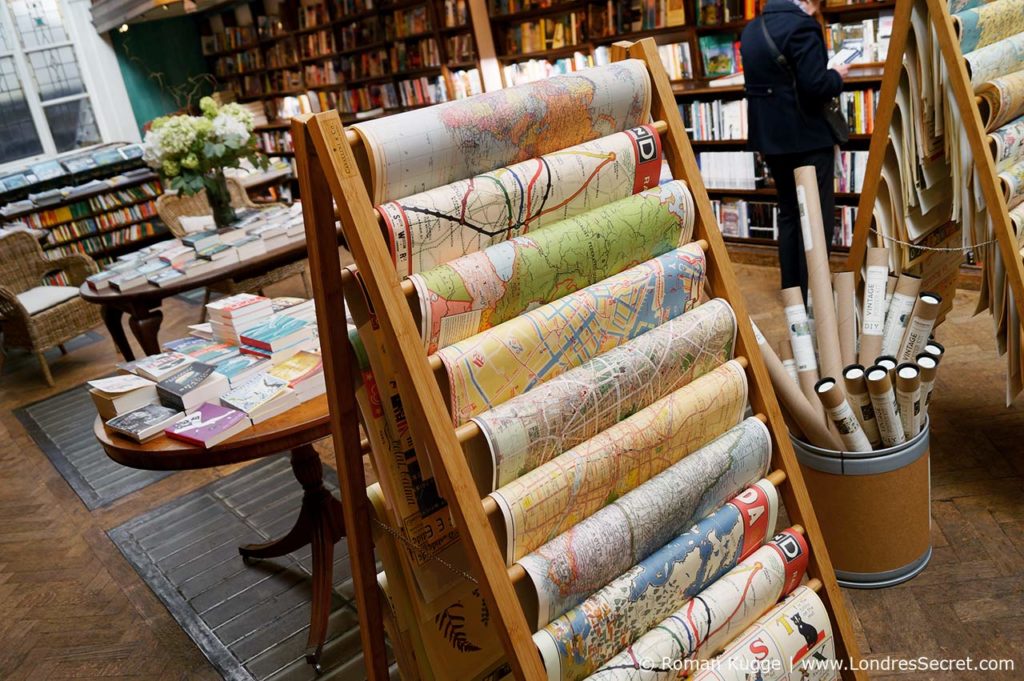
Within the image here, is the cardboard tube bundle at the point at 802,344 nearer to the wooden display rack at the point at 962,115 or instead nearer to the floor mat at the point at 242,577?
the wooden display rack at the point at 962,115

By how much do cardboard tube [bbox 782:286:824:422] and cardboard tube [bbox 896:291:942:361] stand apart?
11.7 inches

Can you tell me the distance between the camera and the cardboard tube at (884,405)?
2.05 meters

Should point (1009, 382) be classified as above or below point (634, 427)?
below

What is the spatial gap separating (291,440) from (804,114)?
2.72 m

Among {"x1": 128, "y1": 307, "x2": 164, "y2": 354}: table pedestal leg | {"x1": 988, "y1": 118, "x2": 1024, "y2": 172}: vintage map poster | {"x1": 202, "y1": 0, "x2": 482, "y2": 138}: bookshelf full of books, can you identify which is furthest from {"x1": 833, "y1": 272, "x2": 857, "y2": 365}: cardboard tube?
{"x1": 202, "y1": 0, "x2": 482, "y2": 138}: bookshelf full of books

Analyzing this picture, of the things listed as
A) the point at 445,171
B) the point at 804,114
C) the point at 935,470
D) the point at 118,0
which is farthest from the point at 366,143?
the point at 118,0

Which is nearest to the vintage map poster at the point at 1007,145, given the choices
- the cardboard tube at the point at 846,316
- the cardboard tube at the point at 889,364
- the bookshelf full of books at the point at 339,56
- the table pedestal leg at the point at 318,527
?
the cardboard tube at the point at 846,316

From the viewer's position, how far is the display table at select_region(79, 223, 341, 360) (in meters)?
4.20

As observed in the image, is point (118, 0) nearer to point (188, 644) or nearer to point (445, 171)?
point (188, 644)

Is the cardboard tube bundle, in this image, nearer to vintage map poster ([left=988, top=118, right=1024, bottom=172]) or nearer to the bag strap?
vintage map poster ([left=988, top=118, right=1024, bottom=172])

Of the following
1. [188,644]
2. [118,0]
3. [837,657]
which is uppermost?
[118,0]

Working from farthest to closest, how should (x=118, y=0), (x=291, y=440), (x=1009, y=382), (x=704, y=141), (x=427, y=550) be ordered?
1. (x=118, y=0)
2. (x=704, y=141)
3. (x=1009, y=382)
4. (x=291, y=440)
5. (x=427, y=550)

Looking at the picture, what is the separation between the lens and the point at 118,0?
8.12 metres

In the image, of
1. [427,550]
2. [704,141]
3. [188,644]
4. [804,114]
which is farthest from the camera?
[704,141]
